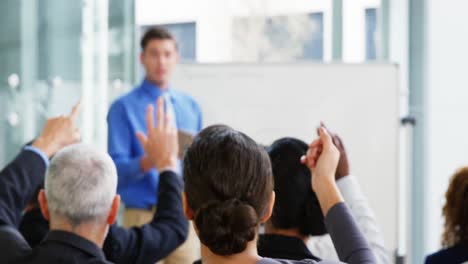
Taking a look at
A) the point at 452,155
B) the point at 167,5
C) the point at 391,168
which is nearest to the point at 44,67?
the point at 167,5

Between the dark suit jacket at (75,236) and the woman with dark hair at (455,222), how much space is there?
922 mm

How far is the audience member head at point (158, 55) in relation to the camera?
4.49m

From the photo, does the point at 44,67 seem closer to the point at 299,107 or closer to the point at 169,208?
the point at 299,107

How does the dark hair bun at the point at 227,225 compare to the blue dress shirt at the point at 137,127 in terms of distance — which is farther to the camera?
the blue dress shirt at the point at 137,127

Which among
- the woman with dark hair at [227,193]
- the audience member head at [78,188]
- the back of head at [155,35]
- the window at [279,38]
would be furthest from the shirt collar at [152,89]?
the woman with dark hair at [227,193]

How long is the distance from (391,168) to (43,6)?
7.84ft

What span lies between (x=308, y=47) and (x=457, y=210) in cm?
329

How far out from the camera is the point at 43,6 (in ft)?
17.2

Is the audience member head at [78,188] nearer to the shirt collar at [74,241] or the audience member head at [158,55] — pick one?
the shirt collar at [74,241]

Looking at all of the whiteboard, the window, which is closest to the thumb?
the whiteboard

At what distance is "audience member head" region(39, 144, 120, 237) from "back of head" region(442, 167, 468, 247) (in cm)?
138

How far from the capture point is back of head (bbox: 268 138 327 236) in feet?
7.04

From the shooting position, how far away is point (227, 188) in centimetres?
151

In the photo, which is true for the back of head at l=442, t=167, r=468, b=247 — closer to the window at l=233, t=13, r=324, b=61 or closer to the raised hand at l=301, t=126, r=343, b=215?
the raised hand at l=301, t=126, r=343, b=215
